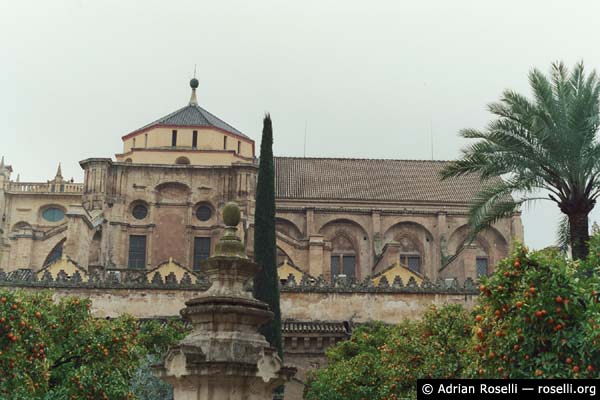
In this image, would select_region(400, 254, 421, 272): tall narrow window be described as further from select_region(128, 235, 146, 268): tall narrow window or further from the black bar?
the black bar

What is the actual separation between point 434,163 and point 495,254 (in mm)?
9427

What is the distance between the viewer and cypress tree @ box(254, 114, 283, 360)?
1093 inches

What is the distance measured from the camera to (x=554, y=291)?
1052 centimetres

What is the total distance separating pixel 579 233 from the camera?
18.3m

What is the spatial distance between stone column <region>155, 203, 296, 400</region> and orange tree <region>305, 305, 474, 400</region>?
3.88 metres

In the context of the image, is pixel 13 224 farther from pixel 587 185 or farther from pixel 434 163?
pixel 587 185

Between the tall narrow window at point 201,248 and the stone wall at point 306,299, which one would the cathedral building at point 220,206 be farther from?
the stone wall at point 306,299

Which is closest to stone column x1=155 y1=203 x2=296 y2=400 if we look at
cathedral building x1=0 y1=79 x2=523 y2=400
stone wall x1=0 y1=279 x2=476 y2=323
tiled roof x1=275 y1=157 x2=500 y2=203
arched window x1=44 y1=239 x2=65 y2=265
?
cathedral building x1=0 y1=79 x2=523 y2=400

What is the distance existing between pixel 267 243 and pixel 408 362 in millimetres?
11544

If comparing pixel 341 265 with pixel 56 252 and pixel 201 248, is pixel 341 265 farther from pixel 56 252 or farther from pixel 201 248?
pixel 56 252

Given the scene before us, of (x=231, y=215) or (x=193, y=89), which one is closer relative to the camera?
(x=231, y=215)

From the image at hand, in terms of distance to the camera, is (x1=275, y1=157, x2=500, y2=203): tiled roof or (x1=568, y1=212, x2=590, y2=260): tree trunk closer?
(x1=568, y1=212, x2=590, y2=260): tree trunk

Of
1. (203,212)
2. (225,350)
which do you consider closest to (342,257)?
(203,212)

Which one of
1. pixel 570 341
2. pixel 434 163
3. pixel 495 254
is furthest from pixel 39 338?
pixel 434 163
